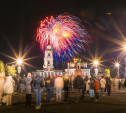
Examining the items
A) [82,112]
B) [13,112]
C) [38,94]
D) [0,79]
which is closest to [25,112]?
[13,112]

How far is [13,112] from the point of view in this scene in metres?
9.61

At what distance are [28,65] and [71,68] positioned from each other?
33932mm

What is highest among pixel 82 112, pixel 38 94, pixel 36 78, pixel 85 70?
pixel 85 70

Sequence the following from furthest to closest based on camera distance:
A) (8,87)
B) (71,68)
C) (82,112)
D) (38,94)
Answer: (71,68)
(8,87)
(38,94)
(82,112)

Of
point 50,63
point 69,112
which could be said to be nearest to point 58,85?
point 69,112

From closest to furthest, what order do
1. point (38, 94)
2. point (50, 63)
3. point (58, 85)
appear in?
point (38, 94) < point (58, 85) < point (50, 63)

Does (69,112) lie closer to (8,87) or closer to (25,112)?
(25,112)

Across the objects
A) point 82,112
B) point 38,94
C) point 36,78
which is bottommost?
point 82,112

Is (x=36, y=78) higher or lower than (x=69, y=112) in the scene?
higher

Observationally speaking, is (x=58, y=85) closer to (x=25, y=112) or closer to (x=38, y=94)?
(x=38, y=94)

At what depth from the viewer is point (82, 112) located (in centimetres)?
951

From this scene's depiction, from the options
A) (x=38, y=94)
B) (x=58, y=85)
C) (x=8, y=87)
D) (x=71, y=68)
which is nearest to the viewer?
(x=38, y=94)

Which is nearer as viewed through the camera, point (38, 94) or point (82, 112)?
point (82, 112)

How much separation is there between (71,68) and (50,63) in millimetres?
25832
